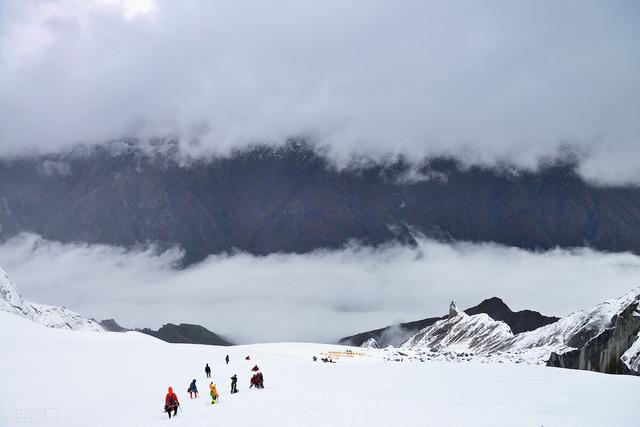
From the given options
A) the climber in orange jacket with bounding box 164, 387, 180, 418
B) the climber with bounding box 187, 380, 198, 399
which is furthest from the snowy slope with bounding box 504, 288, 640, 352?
the climber in orange jacket with bounding box 164, 387, 180, 418

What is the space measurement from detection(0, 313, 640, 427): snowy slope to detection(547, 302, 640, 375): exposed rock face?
78.0 meters

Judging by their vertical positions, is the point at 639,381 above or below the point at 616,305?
below

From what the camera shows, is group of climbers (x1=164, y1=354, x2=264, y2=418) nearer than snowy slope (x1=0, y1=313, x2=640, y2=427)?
No

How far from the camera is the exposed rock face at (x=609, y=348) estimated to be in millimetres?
133125

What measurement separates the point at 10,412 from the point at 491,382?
3713 cm

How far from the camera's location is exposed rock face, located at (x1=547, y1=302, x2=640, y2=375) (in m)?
133

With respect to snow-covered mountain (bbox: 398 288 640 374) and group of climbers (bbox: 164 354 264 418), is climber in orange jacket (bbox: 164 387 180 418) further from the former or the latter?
snow-covered mountain (bbox: 398 288 640 374)

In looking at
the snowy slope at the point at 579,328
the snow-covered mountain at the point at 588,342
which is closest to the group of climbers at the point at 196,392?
the snow-covered mountain at the point at 588,342

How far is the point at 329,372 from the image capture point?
215 feet

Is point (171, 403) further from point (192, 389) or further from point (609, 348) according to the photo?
point (609, 348)

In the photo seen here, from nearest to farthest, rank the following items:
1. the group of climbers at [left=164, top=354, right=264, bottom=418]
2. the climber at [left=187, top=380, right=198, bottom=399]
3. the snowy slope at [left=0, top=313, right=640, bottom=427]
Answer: the snowy slope at [left=0, top=313, right=640, bottom=427]
the group of climbers at [left=164, top=354, right=264, bottom=418]
the climber at [left=187, top=380, right=198, bottom=399]

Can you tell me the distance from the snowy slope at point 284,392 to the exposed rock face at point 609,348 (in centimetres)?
7805

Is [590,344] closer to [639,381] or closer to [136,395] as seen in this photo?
[639,381]

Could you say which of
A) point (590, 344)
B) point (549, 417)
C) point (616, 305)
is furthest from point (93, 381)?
point (616, 305)
